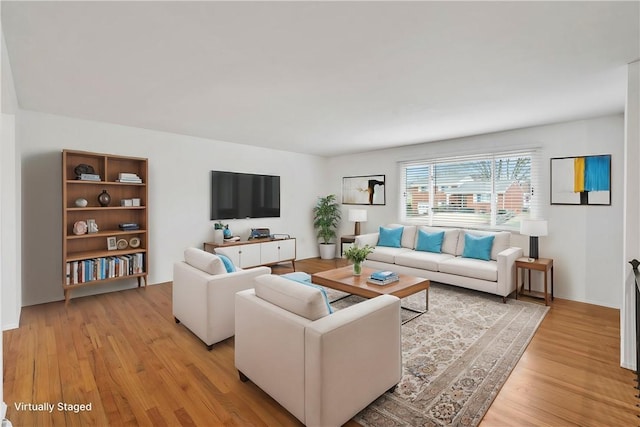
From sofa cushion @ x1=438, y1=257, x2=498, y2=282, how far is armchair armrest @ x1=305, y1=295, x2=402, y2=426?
8.08ft

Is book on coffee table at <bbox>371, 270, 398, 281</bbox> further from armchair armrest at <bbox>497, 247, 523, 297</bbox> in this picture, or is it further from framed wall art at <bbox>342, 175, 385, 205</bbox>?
framed wall art at <bbox>342, 175, 385, 205</bbox>

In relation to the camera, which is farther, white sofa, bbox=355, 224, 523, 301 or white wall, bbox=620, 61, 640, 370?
white sofa, bbox=355, 224, 523, 301

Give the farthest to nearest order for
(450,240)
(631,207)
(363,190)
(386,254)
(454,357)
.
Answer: (363,190)
(386,254)
(450,240)
(454,357)
(631,207)

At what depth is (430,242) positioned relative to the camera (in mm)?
5000

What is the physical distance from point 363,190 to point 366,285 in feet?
11.3

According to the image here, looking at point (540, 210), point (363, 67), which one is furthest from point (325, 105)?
point (540, 210)

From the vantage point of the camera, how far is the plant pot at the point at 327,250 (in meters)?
6.80

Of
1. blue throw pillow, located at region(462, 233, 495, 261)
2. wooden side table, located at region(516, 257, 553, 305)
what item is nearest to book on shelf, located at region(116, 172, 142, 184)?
blue throw pillow, located at region(462, 233, 495, 261)

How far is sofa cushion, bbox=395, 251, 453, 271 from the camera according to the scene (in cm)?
450

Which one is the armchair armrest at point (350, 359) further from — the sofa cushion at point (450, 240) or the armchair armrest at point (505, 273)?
the sofa cushion at point (450, 240)

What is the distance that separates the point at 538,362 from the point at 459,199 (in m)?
3.10

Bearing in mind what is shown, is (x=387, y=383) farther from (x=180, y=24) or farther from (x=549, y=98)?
(x=549, y=98)

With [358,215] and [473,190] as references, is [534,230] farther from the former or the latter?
[358,215]

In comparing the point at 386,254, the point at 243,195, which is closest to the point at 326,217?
the point at 243,195
